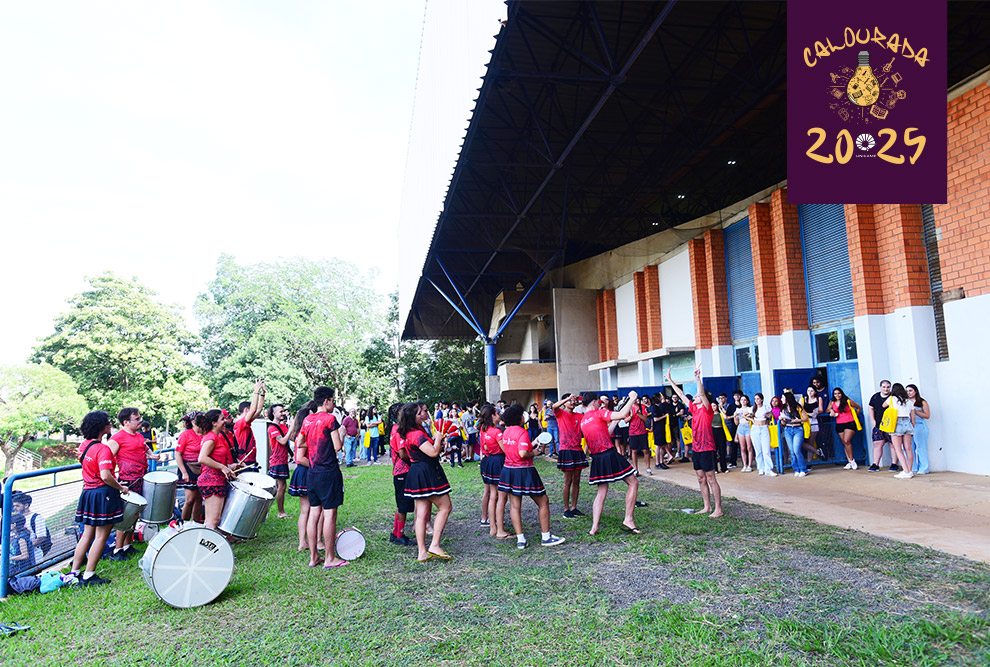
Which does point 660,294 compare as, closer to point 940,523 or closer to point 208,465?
point 940,523

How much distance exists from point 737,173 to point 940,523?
43.0 feet

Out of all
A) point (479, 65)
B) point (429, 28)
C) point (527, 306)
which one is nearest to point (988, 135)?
point (479, 65)

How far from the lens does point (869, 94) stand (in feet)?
15.0

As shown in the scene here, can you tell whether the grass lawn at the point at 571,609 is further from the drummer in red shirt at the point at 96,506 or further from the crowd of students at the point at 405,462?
the crowd of students at the point at 405,462

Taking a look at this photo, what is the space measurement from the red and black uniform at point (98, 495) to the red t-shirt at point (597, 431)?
16.5 ft

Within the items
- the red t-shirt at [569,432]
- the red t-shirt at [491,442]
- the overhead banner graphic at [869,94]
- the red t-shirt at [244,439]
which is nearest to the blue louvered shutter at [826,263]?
the red t-shirt at [569,432]

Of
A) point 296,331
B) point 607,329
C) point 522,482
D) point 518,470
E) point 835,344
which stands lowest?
point 522,482

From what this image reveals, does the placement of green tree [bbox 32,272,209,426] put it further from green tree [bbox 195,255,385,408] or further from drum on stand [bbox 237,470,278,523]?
drum on stand [bbox 237,470,278,523]

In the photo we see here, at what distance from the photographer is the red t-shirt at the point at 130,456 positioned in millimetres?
6707

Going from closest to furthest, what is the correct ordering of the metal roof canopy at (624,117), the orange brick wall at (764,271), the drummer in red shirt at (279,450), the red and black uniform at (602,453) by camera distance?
the red and black uniform at (602,453), the drummer in red shirt at (279,450), the metal roof canopy at (624,117), the orange brick wall at (764,271)

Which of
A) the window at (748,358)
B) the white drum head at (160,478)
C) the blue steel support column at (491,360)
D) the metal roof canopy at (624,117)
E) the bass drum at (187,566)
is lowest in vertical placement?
the bass drum at (187,566)

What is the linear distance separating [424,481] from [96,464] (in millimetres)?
3264

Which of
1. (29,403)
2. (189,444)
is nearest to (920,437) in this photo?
(189,444)

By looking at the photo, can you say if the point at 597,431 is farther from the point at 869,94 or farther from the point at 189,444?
the point at 189,444
